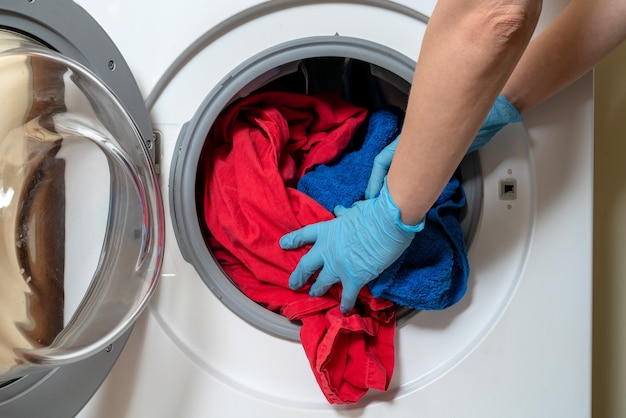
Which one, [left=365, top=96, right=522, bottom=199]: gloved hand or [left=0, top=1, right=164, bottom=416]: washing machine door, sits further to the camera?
[left=365, top=96, right=522, bottom=199]: gloved hand

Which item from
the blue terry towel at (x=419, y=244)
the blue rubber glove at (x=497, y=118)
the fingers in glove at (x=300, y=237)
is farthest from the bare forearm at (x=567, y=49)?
the fingers in glove at (x=300, y=237)

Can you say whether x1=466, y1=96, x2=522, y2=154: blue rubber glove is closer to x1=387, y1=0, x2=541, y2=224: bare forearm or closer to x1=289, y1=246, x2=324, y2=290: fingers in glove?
x1=387, y1=0, x2=541, y2=224: bare forearm

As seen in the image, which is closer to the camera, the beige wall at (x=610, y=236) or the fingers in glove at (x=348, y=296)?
the fingers in glove at (x=348, y=296)

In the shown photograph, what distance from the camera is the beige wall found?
0.97 meters

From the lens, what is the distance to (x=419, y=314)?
2.48 ft

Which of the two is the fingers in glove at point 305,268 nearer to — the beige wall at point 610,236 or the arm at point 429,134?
the arm at point 429,134

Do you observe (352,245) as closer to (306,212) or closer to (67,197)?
(306,212)

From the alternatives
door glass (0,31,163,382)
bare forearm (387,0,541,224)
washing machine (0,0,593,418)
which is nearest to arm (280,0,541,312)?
bare forearm (387,0,541,224)

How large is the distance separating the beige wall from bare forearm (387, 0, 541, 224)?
56 cm

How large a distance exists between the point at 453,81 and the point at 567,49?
0.27 m

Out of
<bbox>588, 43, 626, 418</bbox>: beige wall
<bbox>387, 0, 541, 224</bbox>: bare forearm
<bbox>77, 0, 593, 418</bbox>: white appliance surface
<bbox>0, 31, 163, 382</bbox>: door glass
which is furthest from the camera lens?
<bbox>588, 43, 626, 418</bbox>: beige wall

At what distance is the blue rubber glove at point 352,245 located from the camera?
65 cm

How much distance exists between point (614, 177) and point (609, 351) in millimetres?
333

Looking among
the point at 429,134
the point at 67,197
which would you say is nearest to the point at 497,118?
the point at 429,134
